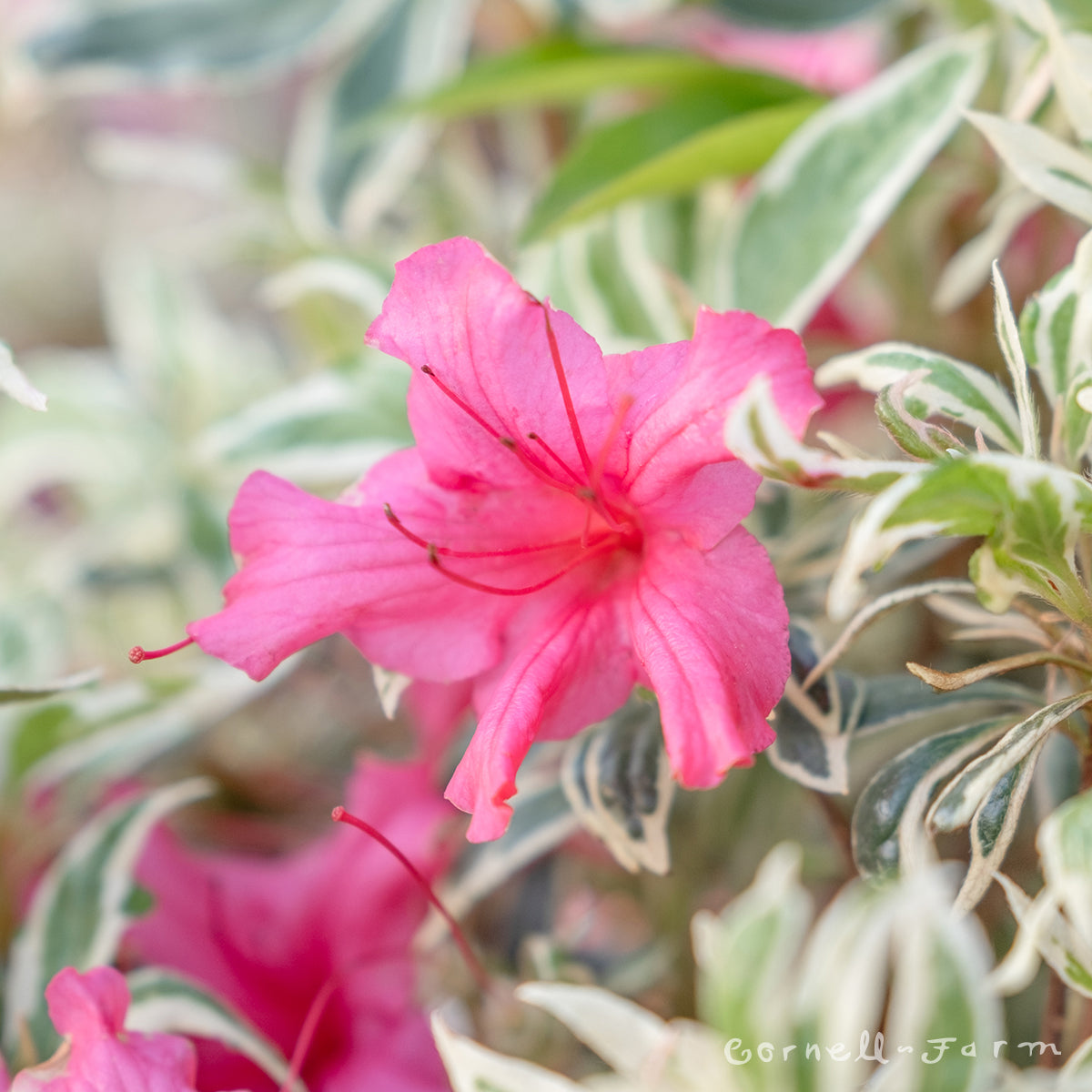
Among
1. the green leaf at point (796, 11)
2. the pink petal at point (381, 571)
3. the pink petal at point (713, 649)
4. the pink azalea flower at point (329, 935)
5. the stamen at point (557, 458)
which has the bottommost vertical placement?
the pink azalea flower at point (329, 935)

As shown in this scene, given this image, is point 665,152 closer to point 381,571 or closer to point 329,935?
point 381,571

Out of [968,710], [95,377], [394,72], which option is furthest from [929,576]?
[95,377]

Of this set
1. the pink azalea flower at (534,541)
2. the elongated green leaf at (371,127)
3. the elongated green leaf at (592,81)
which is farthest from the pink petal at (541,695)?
the elongated green leaf at (371,127)

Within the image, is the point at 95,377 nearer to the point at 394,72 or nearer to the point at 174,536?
the point at 174,536

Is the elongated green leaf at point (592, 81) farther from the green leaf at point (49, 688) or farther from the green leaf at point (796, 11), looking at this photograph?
the green leaf at point (49, 688)

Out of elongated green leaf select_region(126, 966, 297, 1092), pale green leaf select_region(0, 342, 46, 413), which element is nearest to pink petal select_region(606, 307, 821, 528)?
pale green leaf select_region(0, 342, 46, 413)
